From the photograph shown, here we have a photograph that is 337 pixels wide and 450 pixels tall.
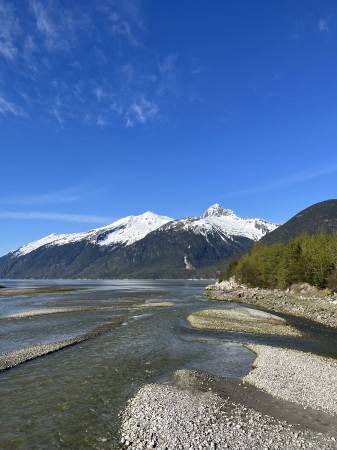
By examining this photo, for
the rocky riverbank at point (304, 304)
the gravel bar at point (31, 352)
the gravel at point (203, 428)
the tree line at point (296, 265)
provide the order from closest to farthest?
the gravel at point (203, 428) < the gravel bar at point (31, 352) < the rocky riverbank at point (304, 304) < the tree line at point (296, 265)


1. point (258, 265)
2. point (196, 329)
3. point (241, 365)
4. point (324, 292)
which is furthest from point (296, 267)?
point (241, 365)

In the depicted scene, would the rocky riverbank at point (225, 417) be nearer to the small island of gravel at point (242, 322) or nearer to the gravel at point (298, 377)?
the gravel at point (298, 377)

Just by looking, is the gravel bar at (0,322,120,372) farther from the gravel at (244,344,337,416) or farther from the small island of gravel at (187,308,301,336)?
the gravel at (244,344,337,416)

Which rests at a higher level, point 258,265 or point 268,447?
point 258,265

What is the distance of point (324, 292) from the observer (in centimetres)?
9869

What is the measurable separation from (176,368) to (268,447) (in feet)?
52.1

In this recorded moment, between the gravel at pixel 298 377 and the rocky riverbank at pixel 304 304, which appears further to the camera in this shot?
the rocky riverbank at pixel 304 304

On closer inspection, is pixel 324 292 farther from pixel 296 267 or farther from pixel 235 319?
pixel 235 319

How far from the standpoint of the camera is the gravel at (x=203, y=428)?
17562 millimetres

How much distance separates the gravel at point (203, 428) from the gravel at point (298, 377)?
4.72 m

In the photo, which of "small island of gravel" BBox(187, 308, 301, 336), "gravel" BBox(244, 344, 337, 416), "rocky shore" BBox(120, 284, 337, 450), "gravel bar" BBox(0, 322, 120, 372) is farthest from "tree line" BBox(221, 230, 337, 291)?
"gravel bar" BBox(0, 322, 120, 372)

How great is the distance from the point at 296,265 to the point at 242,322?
216 ft

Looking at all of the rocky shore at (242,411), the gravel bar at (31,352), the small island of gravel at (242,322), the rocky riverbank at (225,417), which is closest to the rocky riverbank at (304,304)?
the small island of gravel at (242,322)

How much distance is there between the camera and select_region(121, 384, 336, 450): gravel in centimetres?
1756
